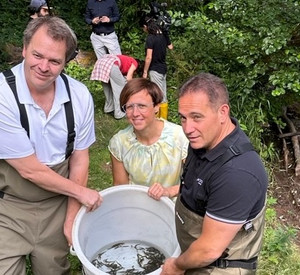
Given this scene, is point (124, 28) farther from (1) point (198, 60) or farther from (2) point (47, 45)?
(2) point (47, 45)

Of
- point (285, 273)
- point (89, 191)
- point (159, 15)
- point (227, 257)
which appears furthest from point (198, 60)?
point (227, 257)

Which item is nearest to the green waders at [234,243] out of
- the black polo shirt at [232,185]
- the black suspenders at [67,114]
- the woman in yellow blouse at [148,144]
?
the black polo shirt at [232,185]

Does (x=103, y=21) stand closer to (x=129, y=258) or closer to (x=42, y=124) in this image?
(x=129, y=258)

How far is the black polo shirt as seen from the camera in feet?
6.50

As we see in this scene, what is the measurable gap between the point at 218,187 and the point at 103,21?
605cm

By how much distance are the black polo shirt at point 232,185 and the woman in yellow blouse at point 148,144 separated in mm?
795

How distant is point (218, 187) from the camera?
79.4 inches

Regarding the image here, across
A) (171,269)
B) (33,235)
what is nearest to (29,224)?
(33,235)

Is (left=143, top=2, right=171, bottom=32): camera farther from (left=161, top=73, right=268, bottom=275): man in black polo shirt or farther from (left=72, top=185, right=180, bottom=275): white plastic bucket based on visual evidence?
(left=161, top=73, right=268, bottom=275): man in black polo shirt

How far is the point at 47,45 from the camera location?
2.34 meters

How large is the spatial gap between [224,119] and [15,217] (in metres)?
1.35

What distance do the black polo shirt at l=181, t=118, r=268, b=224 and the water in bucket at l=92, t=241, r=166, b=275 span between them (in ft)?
3.51

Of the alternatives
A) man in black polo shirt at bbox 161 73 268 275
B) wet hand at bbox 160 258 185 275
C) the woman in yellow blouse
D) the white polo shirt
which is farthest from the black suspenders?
wet hand at bbox 160 258 185 275

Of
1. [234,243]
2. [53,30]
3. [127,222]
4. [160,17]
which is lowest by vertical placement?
[127,222]
